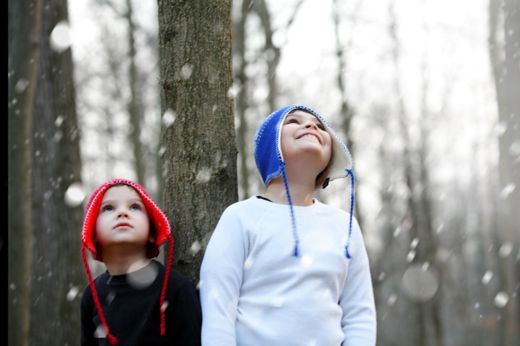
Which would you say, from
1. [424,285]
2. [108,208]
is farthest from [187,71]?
[424,285]

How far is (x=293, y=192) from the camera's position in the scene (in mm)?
2928

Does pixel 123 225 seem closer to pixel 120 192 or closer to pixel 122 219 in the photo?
pixel 122 219

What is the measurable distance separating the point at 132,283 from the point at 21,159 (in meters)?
2.96

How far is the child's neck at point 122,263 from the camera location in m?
2.83

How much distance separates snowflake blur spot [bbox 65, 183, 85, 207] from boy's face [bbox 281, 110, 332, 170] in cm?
278

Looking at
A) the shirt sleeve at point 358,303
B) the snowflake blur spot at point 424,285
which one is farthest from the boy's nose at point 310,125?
the snowflake blur spot at point 424,285

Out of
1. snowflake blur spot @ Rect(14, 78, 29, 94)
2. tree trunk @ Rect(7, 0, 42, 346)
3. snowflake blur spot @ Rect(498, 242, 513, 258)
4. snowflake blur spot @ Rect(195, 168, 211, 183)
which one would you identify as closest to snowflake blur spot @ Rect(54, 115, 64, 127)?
tree trunk @ Rect(7, 0, 42, 346)

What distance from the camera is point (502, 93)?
281 inches

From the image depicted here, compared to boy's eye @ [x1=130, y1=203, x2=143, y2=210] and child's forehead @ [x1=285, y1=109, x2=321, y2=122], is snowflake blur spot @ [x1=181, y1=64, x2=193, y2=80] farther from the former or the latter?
boy's eye @ [x1=130, y1=203, x2=143, y2=210]

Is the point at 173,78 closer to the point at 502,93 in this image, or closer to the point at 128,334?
the point at 128,334

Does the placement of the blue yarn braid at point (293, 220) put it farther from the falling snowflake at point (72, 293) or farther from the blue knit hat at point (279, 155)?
the falling snowflake at point (72, 293)

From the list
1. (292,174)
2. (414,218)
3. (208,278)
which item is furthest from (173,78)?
(414,218)

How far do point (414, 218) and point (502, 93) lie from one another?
8374 millimetres

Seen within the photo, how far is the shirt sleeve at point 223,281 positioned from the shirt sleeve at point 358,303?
1.70ft
